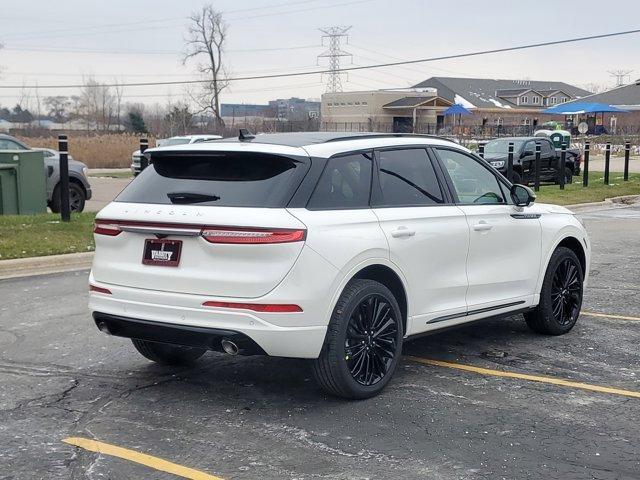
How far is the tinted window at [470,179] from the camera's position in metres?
6.59

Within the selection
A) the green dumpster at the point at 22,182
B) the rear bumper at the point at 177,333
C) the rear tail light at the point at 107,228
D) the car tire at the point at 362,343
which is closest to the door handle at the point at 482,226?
the car tire at the point at 362,343

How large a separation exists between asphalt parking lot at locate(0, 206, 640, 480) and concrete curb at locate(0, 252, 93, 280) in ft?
10.4

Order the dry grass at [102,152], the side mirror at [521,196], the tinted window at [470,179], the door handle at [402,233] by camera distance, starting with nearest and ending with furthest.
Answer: the door handle at [402,233] < the tinted window at [470,179] < the side mirror at [521,196] < the dry grass at [102,152]

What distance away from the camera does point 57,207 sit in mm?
16125

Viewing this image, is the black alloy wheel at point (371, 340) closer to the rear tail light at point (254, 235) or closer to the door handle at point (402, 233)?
the door handle at point (402, 233)

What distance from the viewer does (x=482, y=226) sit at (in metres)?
6.49

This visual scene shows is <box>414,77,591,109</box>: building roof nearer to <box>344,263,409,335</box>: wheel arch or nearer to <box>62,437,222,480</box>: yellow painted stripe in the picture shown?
<box>344,263,409,335</box>: wheel arch

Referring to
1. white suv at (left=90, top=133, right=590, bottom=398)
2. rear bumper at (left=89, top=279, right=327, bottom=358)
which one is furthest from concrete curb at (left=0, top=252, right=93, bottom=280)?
rear bumper at (left=89, top=279, right=327, bottom=358)

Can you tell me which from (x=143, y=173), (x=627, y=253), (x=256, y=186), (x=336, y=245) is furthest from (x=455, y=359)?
(x=627, y=253)

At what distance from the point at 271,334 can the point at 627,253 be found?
9.33 m

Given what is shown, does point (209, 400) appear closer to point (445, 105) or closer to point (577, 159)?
point (577, 159)

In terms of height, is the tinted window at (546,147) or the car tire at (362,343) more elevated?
the tinted window at (546,147)

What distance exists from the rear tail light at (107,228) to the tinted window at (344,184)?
4.16ft

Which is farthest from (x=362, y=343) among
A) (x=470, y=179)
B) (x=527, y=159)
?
(x=527, y=159)
